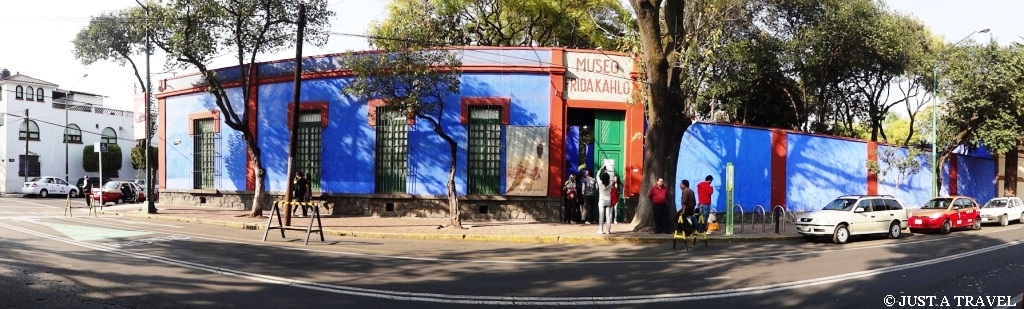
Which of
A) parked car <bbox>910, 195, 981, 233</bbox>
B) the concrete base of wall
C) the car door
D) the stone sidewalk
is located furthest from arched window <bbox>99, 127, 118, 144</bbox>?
parked car <bbox>910, 195, 981, 233</bbox>

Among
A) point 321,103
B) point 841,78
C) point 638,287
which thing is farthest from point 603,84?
point 841,78

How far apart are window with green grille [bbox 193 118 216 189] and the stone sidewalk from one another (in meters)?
3.77

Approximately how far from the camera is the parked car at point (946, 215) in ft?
66.1

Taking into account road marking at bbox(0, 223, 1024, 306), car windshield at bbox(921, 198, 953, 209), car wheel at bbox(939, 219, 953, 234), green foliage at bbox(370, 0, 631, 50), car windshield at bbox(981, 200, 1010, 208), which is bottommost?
car wheel at bbox(939, 219, 953, 234)

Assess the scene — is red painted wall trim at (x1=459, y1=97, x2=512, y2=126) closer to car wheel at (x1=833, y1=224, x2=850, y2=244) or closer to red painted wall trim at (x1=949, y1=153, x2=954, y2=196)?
car wheel at (x1=833, y1=224, x2=850, y2=244)

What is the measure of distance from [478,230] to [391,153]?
563 cm

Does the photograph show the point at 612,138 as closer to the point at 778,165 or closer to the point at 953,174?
the point at 778,165

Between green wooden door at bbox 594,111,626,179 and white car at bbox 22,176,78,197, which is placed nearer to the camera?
green wooden door at bbox 594,111,626,179

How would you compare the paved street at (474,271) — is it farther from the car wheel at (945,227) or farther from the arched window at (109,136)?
the arched window at (109,136)

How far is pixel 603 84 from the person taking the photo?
20.7m

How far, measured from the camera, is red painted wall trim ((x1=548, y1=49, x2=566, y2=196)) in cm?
2031

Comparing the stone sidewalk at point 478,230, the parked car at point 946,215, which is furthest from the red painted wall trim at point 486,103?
the parked car at point 946,215

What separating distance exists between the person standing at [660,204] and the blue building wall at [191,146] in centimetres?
1577

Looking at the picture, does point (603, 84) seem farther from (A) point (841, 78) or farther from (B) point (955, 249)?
(A) point (841, 78)
